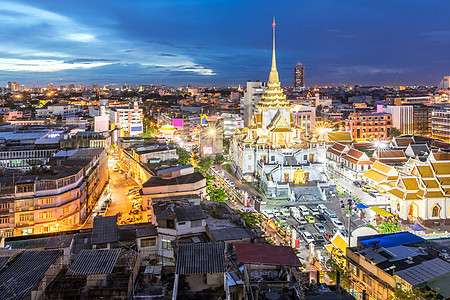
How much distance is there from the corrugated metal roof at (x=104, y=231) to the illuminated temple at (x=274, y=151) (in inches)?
710

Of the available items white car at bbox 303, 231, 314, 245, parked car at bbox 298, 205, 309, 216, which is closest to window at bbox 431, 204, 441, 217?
parked car at bbox 298, 205, 309, 216

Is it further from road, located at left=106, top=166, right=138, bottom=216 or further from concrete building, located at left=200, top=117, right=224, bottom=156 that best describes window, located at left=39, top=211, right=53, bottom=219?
concrete building, located at left=200, top=117, right=224, bottom=156

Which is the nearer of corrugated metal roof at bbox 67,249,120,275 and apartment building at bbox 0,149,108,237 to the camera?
corrugated metal roof at bbox 67,249,120,275

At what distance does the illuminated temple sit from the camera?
3338cm

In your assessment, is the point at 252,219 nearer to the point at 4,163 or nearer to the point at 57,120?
the point at 4,163

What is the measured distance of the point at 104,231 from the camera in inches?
541

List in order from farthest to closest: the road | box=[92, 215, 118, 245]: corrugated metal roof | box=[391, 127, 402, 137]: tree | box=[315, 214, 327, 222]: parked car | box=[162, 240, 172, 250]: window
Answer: box=[391, 127, 402, 137]: tree, the road, box=[315, 214, 327, 222]: parked car, box=[162, 240, 172, 250]: window, box=[92, 215, 118, 245]: corrugated metal roof

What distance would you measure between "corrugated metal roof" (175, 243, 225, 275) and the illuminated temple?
2035 cm

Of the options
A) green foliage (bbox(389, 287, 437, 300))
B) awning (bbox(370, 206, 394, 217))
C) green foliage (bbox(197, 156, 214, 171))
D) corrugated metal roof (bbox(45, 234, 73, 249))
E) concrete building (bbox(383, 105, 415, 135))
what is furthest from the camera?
concrete building (bbox(383, 105, 415, 135))

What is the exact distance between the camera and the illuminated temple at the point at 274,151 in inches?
1314

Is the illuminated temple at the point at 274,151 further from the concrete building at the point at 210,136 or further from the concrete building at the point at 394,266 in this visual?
the concrete building at the point at 394,266

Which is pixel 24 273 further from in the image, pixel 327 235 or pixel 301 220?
pixel 301 220

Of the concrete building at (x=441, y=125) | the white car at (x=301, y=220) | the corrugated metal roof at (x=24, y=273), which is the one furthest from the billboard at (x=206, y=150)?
the corrugated metal roof at (x=24, y=273)

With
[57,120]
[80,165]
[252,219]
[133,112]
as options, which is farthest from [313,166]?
[57,120]
